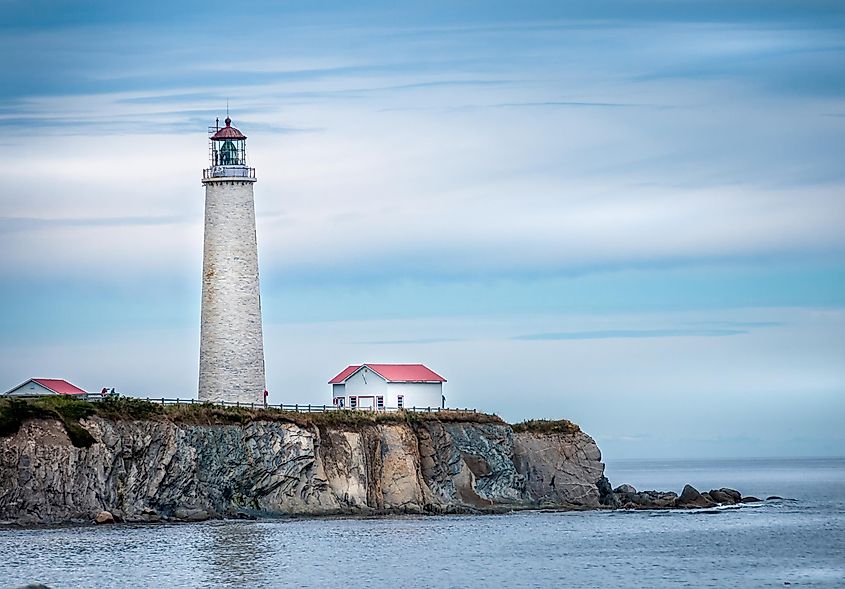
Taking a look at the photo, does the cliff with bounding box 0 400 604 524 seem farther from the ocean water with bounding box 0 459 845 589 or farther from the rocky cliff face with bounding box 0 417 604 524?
the ocean water with bounding box 0 459 845 589

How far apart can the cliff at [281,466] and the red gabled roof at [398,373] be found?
487 centimetres

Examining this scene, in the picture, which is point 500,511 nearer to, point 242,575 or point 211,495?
point 211,495

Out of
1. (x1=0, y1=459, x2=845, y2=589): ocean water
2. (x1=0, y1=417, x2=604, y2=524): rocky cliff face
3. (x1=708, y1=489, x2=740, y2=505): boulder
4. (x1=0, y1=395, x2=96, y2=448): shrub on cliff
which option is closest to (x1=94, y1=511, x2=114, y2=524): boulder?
(x1=0, y1=417, x2=604, y2=524): rocky cliff face

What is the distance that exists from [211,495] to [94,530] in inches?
248

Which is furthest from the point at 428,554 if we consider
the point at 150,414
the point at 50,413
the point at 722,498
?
the point at 722,498

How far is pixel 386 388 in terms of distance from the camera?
223ft

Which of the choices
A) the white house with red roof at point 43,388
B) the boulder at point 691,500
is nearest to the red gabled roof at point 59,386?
the white house with red roof at point 43,388

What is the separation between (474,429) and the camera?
63.6m

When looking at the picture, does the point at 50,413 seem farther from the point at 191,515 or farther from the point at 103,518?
the point at 191,515

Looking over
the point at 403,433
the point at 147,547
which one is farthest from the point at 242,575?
the point at 403,433

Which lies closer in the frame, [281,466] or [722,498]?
[281,466]

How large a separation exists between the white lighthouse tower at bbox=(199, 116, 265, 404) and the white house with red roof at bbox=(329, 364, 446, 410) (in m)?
10.4

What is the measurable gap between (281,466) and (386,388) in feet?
46.3

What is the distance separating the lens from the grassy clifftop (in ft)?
157
